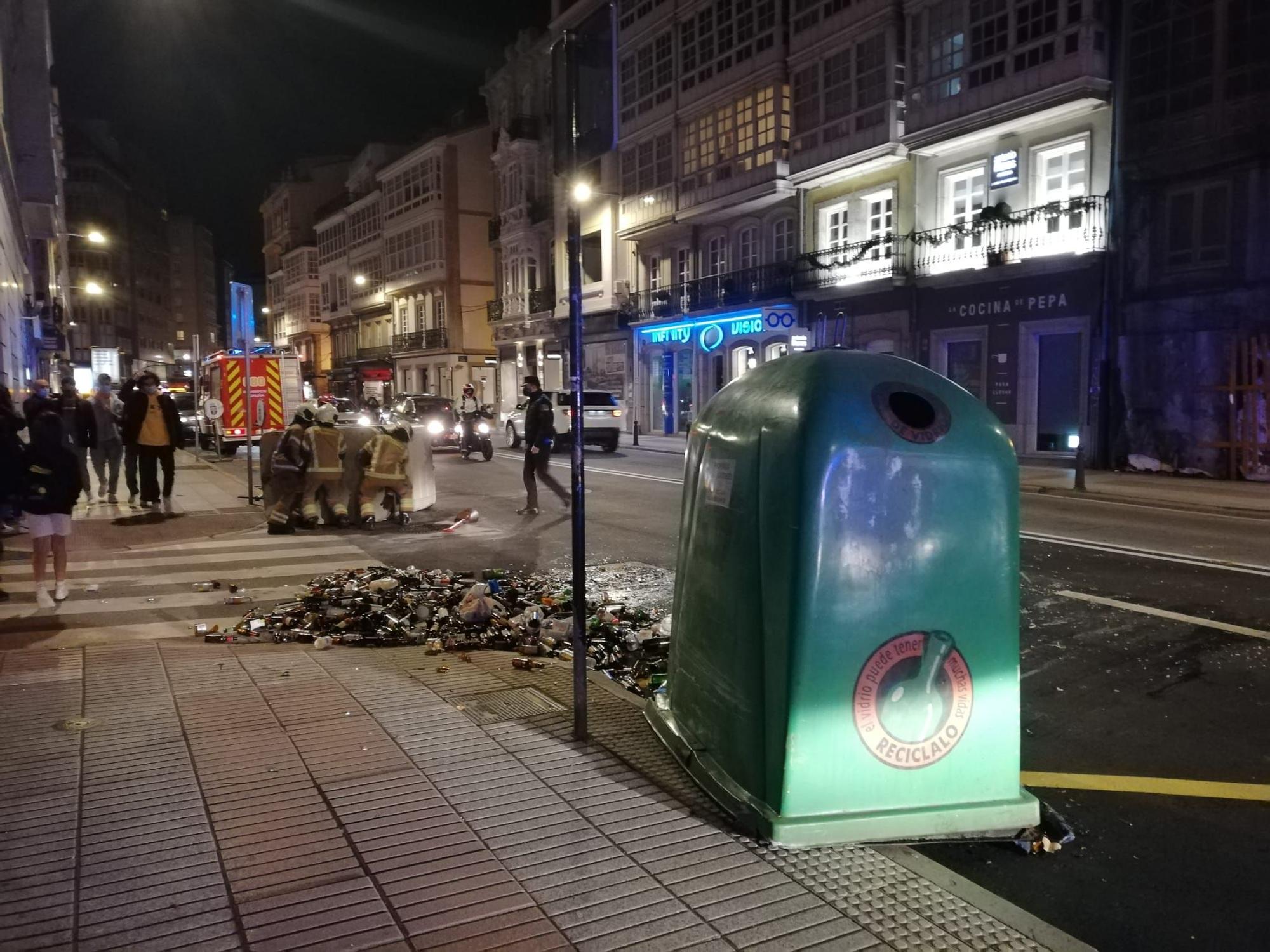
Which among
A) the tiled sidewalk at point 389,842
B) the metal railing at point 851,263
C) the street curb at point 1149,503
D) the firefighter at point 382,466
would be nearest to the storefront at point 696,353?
the metal railing at point 851,263

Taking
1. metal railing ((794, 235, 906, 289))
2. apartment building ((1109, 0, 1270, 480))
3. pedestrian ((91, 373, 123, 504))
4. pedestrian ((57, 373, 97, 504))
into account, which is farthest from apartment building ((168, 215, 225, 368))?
apartment building ((1109, 0, 1270, 480))

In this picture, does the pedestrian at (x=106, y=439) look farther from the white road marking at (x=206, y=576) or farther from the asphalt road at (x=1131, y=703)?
the white road marking at (x=206, y=576)

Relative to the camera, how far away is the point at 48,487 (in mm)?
7160

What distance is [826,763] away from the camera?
3402 mm

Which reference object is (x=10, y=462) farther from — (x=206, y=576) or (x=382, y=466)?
(x=382, y=466)

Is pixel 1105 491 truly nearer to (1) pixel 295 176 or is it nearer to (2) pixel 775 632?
(2) pixel 775 632

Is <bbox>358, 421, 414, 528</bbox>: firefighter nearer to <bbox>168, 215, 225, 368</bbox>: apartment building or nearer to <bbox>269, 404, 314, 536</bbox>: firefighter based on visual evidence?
<bbox>269, 404, 314, 536</bbox>: firefighter

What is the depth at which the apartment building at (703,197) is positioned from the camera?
2916 centimetres

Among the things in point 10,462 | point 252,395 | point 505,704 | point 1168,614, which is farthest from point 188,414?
point 1168,614

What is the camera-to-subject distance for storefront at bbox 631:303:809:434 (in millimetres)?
30000

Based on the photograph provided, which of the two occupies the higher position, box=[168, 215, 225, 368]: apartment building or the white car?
box=[168, 215, 225, 368]: apartment building

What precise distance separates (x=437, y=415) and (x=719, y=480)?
73.2 ft

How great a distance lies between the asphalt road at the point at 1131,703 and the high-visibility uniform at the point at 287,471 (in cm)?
120

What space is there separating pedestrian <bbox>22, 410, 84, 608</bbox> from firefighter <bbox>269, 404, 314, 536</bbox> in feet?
12.1
